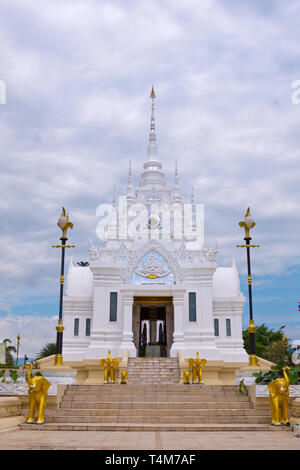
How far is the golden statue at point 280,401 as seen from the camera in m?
13.0

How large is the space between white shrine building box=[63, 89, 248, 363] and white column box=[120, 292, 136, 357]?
0.19 feet

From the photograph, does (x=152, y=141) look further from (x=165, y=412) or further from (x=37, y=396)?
(x=37, y=396)

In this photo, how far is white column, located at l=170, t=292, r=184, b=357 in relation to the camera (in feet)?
89.9

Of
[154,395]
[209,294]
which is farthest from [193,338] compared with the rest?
[154,395]

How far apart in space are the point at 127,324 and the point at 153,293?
2375 mm

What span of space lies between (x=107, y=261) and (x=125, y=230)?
13.6 ft

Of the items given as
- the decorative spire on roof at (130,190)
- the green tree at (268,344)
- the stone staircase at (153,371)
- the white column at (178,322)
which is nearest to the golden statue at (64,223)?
the stone staircase at (153,371)

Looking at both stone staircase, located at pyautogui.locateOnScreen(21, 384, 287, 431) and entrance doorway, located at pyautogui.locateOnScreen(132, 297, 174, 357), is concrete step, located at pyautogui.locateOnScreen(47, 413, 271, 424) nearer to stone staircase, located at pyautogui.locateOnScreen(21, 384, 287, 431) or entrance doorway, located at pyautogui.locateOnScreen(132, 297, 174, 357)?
stone staircase, located at pyautogui.locateOnScreen(21, 384, 287, 431)

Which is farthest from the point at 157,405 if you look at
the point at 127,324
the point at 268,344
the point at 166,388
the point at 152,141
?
the point at 268,344

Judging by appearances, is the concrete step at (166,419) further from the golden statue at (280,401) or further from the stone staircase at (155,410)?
the golden statue at (280,401)

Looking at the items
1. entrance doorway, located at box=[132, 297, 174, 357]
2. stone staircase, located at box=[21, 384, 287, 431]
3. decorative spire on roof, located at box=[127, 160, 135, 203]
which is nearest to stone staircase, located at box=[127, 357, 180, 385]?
entrance doorway, located at box=[132, 297, 174, 357]

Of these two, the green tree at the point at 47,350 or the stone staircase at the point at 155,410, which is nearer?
the stone staircase at the point at 155,410

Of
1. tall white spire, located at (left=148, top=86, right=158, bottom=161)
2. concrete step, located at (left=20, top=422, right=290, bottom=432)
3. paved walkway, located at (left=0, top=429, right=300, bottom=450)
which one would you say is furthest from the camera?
tall white spire, located at (left=148, top=86, right=158, bottom=161)

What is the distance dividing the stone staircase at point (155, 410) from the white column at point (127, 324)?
9.89 metres
